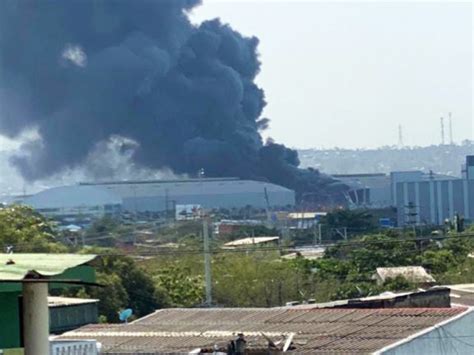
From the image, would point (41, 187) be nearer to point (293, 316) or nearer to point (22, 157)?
point (22, 157)

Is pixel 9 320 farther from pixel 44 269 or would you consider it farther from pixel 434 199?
pixel 434 199

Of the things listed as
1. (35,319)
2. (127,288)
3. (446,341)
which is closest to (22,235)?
(127,288)

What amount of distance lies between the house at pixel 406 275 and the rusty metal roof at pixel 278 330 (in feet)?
46.9

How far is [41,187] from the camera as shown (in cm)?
10212

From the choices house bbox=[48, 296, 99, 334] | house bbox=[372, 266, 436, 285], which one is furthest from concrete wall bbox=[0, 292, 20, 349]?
house bbox=[372, 266, 436, 285]

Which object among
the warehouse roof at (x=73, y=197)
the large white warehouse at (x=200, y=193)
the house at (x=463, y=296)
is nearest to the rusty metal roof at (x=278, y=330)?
the house at (x=463, y=296)

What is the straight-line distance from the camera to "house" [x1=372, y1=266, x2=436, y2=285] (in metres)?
28.3

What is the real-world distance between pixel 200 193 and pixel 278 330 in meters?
74.7

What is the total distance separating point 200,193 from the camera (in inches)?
3428

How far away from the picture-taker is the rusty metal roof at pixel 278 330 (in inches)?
450

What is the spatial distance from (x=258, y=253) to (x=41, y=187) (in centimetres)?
6606

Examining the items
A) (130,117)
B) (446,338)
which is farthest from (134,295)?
(130,117)

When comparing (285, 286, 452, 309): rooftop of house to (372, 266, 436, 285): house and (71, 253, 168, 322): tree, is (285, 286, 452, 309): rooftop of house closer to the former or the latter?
(71, 253, 168, 322): tree

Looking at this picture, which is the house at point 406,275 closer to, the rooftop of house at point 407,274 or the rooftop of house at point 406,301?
the rooftop of house at point 407,274
